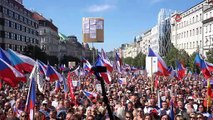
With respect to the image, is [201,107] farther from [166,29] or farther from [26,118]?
[166,29]

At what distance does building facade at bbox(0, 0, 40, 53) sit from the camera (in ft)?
220

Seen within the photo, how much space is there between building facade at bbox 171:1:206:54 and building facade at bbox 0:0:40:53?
3274cm

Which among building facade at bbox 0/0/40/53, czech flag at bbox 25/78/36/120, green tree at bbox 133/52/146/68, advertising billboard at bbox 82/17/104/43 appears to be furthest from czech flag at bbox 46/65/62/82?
green tree at bbox 133/52/146/68

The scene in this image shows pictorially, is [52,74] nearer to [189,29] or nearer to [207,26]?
[207,26]

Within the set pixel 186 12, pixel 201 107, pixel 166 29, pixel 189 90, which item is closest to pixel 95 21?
pixel 189 90

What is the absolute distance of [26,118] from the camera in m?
8.54

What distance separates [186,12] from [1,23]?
3993 cm

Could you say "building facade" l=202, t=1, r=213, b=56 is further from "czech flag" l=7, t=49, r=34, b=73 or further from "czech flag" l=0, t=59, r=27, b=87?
"czech flag" l=0, t=59, r=27, b=87

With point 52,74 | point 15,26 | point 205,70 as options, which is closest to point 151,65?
point 52,74

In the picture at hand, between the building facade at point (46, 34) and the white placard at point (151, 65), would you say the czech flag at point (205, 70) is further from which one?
the building facade at point (46, 34)

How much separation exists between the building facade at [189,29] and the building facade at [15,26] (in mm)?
32740

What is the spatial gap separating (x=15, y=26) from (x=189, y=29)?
3483 cm

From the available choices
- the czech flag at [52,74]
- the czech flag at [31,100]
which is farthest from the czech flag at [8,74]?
the czech flag at [52,74]

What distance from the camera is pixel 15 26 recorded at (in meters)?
74.9
